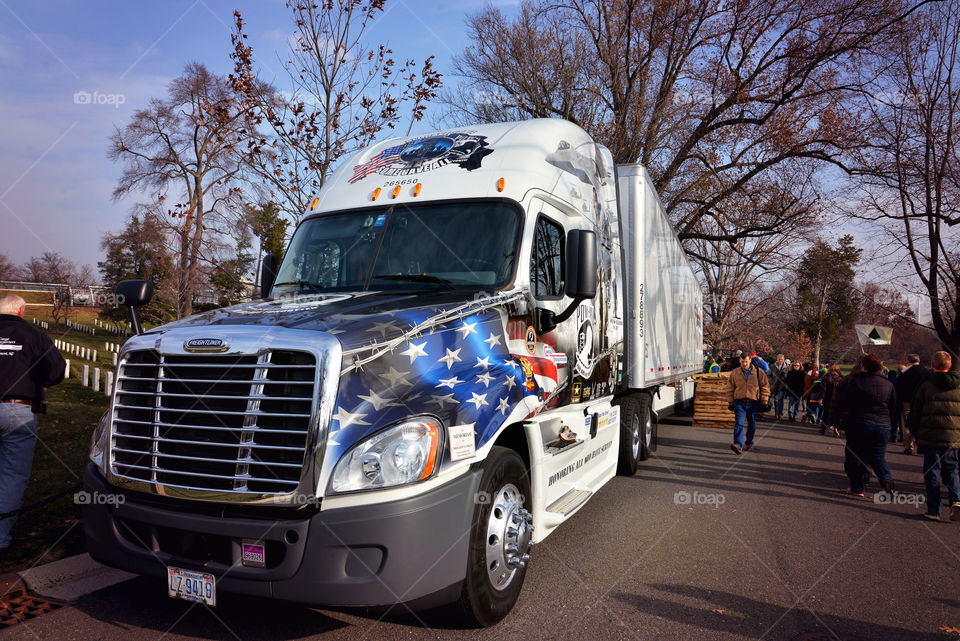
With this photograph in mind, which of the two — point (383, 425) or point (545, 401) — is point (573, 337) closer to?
point (545, 401)

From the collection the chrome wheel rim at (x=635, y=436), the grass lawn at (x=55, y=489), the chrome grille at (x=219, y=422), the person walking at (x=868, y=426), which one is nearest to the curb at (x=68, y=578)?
the grass lawn at (x=55, y=489)

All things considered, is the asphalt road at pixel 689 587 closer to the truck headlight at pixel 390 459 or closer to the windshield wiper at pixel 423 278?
the truck headlight at pixel 390 459

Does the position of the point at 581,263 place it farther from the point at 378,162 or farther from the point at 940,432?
the point at 940,432

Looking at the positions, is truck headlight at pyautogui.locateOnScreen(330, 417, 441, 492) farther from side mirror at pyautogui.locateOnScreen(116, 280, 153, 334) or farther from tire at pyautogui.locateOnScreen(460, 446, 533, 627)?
side mirror at pyautogui.locateOnScreen(116, 280, 153, 334)

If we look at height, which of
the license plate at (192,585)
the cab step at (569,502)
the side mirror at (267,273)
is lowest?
the cab step at (569,502)

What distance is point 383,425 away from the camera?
3.27m

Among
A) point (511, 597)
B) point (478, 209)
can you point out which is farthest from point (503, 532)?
point (478, 209)

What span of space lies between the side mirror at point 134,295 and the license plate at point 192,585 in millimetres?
1828

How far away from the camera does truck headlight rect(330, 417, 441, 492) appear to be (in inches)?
126

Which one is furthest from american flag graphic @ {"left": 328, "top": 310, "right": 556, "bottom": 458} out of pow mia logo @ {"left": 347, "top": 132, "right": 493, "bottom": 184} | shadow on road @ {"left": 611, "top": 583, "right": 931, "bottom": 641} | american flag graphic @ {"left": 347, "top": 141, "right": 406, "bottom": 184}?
american flag graphic @ {"left": 347, "top": 141, "right": 406, "bottom": 184}

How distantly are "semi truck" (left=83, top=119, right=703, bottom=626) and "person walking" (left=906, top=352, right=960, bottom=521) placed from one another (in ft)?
16.2

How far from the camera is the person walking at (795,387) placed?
22.0 metres

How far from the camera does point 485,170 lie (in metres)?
5.37

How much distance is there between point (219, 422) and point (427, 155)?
3214mm
